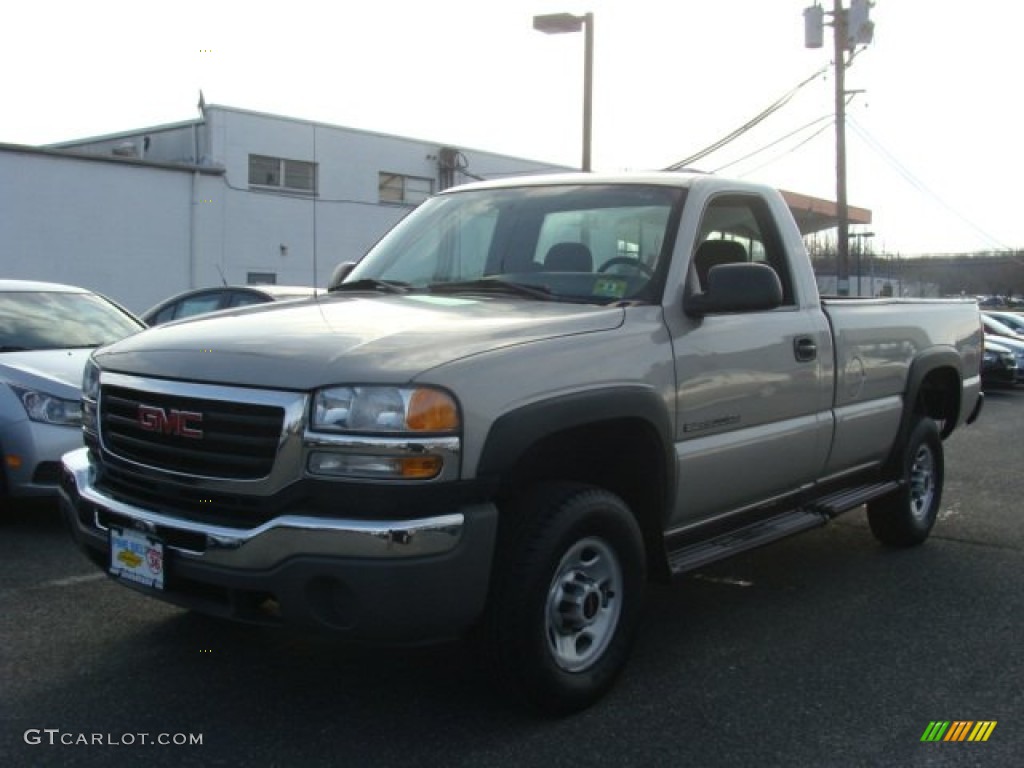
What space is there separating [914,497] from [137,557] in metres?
4.65

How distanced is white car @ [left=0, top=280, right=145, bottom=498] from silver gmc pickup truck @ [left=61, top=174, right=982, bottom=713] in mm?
2248

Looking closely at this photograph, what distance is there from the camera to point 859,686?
3973 millimetres

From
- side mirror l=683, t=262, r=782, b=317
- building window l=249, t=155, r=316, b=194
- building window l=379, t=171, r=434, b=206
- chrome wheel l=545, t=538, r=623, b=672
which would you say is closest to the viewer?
chrome wheel l=545, t=538, r=623, b=672

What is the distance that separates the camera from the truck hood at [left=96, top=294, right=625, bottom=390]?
3.18 meters

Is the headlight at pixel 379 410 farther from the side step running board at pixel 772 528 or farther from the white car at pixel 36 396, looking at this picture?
the white car at pixel 36 396

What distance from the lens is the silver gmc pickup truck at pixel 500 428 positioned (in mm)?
3096

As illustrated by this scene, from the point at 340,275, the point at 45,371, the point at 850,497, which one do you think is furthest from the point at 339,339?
the point at 45,371

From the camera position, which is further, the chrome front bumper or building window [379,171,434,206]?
building window [379,171,434,206]

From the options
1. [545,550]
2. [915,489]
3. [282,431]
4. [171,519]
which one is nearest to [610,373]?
[545,550]

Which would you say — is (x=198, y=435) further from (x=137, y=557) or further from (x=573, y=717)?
(x=573, y=717)

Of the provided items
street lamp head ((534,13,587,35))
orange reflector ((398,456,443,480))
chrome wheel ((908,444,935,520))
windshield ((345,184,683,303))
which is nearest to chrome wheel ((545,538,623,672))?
orange reflector ((398,456,443,480))

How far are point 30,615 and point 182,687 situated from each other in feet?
3.90

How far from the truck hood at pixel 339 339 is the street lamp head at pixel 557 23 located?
35.9 ft

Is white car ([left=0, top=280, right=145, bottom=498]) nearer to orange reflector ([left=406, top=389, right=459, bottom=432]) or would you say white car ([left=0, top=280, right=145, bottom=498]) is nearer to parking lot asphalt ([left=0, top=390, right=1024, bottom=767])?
parking lot asphalt ([left=0, top=390, right=1024, bottom=767])
